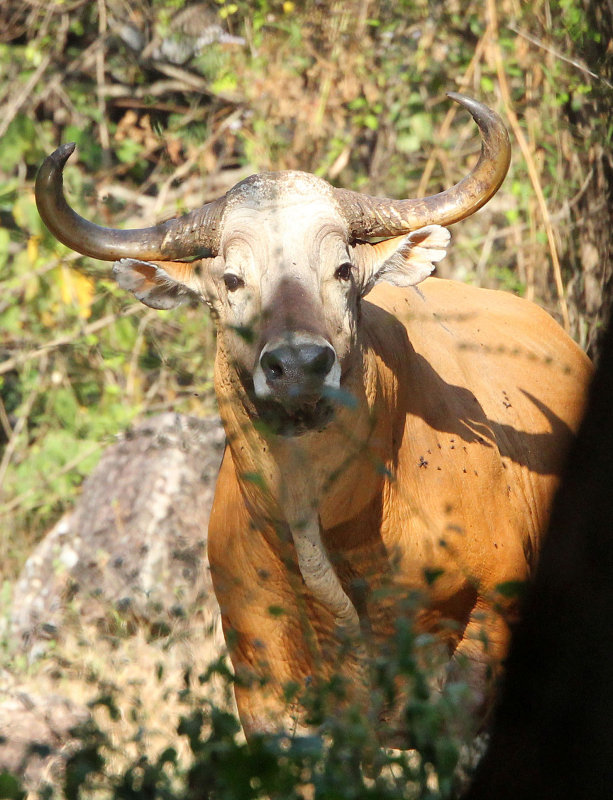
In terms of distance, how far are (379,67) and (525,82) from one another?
126 cm

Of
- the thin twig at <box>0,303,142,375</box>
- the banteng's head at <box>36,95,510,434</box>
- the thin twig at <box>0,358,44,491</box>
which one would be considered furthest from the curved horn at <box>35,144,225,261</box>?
the thin twig at <box>0,358,44,491</box>

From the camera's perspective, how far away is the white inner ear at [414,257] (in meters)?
3.99

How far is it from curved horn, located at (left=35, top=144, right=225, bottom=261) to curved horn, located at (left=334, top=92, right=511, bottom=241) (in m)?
0.48

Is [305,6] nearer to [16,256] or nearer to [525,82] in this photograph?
[525,82]

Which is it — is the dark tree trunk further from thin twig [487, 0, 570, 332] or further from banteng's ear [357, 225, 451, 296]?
thin twig [487, 0, 570, 332]

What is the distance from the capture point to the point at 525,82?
7.39m

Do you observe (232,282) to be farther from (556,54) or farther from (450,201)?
(556,54)

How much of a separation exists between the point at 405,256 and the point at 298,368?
0.96 meters

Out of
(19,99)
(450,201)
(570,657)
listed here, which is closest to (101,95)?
(19,99)

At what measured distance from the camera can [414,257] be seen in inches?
160

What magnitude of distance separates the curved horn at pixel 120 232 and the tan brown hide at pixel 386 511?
0.44 m

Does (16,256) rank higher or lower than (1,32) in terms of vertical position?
lower

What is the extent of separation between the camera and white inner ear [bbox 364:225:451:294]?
13.1ft

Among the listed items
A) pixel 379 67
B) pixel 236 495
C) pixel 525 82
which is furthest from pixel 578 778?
pixel 379 67
